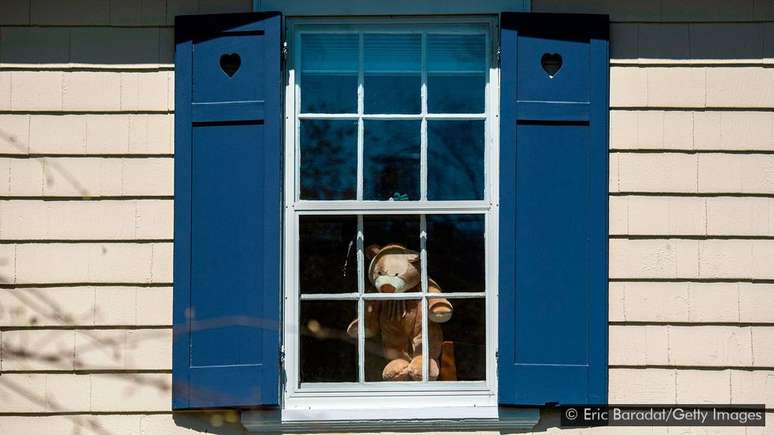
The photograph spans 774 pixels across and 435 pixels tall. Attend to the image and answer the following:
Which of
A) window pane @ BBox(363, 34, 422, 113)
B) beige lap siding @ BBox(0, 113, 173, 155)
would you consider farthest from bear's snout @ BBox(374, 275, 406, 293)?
beige lap siding @ BBox(0, 113, 173, 155)

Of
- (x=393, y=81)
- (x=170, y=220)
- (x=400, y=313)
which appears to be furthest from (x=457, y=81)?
(x=170, y=220)

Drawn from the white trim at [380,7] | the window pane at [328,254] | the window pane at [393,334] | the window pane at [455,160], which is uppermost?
the white trim at [380,7]

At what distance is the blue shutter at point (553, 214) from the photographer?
5711 mm

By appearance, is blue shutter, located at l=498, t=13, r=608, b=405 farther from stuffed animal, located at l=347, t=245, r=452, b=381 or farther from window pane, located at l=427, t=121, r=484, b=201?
stuffed animal, located at l=347, t=245, r=452, b=381

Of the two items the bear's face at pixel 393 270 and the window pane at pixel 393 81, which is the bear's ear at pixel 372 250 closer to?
the bear's face at pixel 393 270

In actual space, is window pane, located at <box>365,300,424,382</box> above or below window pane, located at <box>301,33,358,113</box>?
below

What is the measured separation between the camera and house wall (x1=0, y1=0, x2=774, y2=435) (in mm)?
5758

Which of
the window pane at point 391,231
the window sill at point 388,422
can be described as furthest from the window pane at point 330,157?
the window sill at point 388,422

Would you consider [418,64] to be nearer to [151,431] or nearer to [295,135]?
[295,135]

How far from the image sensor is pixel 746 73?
587 cm

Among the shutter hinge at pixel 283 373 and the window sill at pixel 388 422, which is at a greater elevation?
the shutter hinge at pixel 283 373

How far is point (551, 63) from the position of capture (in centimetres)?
590

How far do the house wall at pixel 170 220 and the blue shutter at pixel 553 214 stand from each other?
97mm

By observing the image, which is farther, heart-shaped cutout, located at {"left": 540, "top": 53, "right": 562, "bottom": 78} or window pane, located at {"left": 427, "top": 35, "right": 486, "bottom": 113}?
window pane, located at {"left": 427, "top": 35, "right": 486, "bottom": 113}
